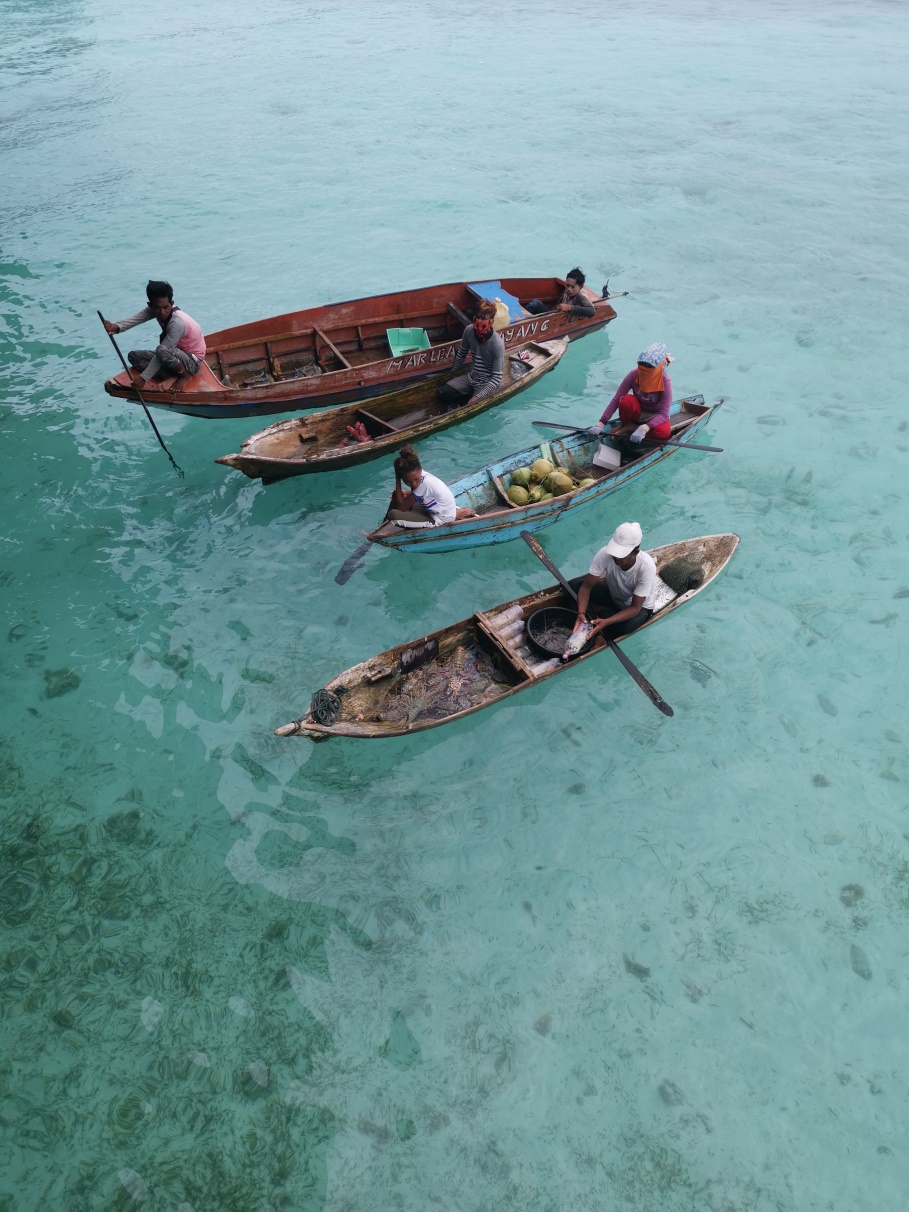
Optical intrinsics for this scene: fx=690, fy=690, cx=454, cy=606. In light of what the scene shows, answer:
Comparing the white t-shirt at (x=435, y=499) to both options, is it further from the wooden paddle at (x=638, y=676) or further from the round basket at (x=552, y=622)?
the round basket at (x=552, y=622)

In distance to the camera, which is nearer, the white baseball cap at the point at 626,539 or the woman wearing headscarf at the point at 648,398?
the white baseball cap at the point at 626,539

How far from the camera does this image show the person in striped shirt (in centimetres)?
910

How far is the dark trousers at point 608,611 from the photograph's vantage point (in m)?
8.59

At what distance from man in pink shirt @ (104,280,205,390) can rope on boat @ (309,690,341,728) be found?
20.7 ft

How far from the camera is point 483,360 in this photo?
11727 millimetres

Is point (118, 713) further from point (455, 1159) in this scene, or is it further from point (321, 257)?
point (321, 257)

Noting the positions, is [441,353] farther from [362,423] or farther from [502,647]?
[502,647]

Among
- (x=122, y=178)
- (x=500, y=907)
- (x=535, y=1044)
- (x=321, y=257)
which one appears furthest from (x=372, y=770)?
(x=122, y=178)

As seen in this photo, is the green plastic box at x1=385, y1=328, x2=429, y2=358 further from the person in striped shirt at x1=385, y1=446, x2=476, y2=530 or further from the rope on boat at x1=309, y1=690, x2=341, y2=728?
the rope on boat at x1=309, y1=690, x2=341, y2=728

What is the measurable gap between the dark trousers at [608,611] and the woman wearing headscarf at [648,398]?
291cm

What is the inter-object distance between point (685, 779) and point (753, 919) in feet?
5.49

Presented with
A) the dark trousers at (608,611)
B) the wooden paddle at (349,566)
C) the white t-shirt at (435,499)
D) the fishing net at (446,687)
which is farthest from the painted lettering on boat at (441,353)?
the fishing net at (446,687)

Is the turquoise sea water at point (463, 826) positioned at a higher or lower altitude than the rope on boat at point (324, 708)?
lower

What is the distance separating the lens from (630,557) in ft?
26.2
